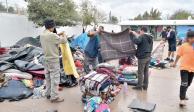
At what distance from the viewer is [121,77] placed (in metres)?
9.21

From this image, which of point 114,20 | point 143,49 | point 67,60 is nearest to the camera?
point 67,60

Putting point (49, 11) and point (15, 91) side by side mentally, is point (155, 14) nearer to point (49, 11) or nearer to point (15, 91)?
point (49, 11)

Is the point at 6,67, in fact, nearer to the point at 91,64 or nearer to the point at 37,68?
the point at 37,68

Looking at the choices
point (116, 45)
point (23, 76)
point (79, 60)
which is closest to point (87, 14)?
point (79, 60)

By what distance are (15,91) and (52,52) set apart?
5.01 feet

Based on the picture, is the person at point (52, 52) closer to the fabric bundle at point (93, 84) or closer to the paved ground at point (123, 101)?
the paved ground at point (123, 101)

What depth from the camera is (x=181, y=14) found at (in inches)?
2707

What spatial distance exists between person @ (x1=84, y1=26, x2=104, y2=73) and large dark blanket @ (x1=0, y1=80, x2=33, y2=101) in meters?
1.88

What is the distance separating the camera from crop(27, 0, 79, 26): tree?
66.4 ft

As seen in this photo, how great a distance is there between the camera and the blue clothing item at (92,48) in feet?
27.5

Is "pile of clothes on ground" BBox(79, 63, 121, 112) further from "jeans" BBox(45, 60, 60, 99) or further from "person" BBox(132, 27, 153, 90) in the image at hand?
"person" BBox(132, 27, 153, 90)

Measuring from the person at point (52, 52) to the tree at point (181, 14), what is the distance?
61.5m

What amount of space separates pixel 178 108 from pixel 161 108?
0.39 metres

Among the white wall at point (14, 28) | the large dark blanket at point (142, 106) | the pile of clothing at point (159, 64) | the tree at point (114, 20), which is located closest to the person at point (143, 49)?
the large dark blanket at point (142, 106)
